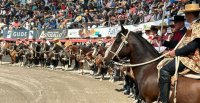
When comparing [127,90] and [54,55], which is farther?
[54,55]

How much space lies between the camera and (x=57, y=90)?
16.2 m

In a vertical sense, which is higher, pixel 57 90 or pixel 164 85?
pixel 164 85

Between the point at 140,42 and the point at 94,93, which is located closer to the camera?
→ the point at 140,42

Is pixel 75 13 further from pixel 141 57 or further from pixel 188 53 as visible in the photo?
pixel 188 53

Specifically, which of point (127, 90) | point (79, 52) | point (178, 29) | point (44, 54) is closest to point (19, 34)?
point (44, 54)

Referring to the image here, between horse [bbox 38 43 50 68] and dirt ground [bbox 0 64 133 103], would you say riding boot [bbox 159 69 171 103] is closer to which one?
dirt ground [bbox 0 64 133 103]

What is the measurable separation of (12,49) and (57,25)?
6.89 meters

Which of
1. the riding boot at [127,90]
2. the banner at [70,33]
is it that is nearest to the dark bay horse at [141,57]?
the riding boot at [127,90]

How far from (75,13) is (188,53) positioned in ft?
97.2

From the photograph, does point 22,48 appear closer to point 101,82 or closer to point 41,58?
point 41,58

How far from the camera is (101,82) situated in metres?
19.5

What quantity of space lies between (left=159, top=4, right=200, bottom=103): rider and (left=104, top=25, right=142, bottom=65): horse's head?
1215mm

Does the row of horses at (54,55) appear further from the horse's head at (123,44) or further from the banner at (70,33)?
the horse's head at (123,44)

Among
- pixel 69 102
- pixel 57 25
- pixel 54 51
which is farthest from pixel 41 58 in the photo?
pixel 69 102
